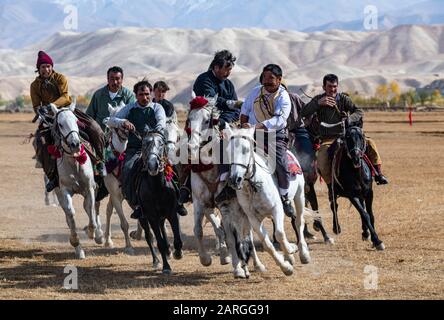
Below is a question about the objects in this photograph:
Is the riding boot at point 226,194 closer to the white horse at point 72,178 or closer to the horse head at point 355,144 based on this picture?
the white horse at point 72,178

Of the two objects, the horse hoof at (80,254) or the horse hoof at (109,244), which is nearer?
the horse hoof at (80,254)

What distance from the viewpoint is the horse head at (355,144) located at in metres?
12.5

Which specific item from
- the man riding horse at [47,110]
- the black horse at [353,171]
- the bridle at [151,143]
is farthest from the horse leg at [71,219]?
the black horse at [353,171]

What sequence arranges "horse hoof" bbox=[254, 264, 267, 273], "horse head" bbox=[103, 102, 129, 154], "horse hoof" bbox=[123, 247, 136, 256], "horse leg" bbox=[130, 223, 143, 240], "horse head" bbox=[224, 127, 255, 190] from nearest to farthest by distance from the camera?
"horse head" bbox=[224, 127, 255, 190] → "horse hoof" bbox=[254, 264, 267, 273] → "horse head" bbox=[103, 102, 129, 154] → "horse hoof" bbox=[123, 247, 136, 256] → "horse leg" bbox=[130, 223, 143, 240]

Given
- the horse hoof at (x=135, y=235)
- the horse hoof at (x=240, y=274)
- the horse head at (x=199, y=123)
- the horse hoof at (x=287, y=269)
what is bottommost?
the horse hoof at (x=240, y=274)

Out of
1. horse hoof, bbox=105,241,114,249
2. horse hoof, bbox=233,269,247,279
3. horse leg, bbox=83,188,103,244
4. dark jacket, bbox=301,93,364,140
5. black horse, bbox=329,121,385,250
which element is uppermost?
dark jacket, bbox=301,93,364,140

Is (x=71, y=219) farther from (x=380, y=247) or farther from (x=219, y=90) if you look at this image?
(x=380, y=247)

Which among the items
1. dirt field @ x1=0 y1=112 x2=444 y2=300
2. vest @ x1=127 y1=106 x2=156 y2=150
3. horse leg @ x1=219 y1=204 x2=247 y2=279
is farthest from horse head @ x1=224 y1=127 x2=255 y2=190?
vest @ x1=127 y1=106 x2=156 y2=150

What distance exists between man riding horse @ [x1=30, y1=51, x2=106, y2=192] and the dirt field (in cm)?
138

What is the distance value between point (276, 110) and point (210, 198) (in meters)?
1.37

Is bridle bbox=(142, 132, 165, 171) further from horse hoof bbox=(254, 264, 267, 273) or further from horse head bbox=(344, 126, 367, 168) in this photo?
horse head bbox=(344, 126, 367, 168)

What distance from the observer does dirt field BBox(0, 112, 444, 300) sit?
9375mm

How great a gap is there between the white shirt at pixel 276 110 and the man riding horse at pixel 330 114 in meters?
2.08

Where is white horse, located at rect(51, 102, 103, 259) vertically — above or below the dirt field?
above
